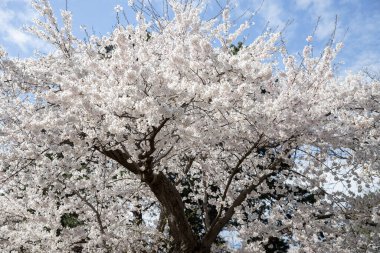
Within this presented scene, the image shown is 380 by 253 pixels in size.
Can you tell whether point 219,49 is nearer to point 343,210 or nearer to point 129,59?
point 129,59

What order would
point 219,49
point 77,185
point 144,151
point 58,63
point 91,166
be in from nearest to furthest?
1. point 144,151
2. point 58,63
3. point 219,49
4. point 77,185
5. point 91,166

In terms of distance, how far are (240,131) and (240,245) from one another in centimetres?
354

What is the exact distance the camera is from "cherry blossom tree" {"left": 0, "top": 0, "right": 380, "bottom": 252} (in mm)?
4719

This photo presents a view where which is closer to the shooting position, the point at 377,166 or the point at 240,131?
the point at 377,166

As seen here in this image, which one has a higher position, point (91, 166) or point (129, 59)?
point (91, 166)

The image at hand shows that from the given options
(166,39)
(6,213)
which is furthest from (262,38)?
(6,213)

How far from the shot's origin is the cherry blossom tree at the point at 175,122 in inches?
186

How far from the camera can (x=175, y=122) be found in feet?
16.9

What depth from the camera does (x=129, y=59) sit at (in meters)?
4.73

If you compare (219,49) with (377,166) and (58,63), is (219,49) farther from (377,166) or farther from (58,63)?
(377,166)

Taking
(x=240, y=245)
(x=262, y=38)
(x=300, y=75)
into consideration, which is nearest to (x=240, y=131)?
(x=300, y=75)

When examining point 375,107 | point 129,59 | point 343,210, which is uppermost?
point 375,107

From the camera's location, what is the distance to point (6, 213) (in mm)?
8914

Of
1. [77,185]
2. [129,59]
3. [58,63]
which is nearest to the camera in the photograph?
[129,59]
